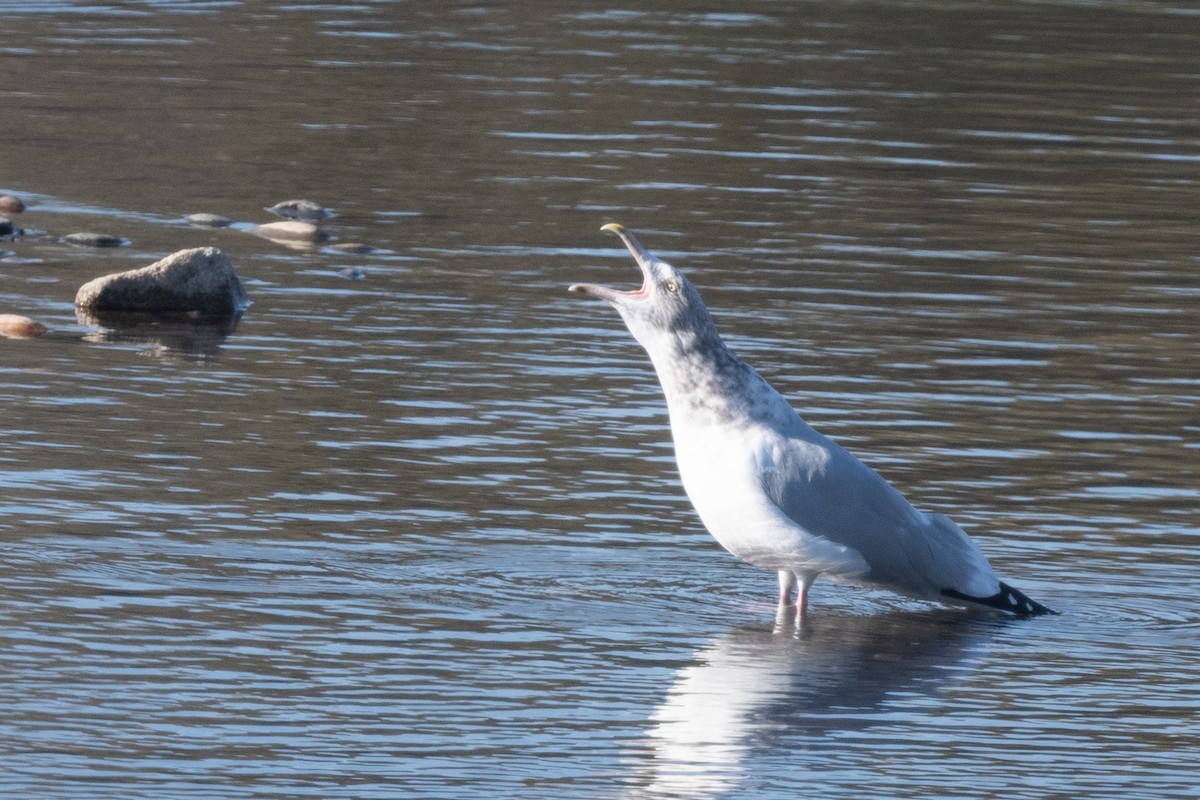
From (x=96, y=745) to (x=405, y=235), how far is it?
8.98 m

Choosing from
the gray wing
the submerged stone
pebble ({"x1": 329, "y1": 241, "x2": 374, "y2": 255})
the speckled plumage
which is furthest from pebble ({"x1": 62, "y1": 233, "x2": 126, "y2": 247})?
the gray wing

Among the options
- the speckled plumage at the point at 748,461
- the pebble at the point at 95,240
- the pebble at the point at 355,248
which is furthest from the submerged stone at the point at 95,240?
the speckled plumage at the point at 748,461

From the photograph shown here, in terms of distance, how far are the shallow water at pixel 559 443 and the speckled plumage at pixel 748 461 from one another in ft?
1.30

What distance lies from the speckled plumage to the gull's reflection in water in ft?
0.99

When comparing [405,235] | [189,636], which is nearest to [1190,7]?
[405,235]

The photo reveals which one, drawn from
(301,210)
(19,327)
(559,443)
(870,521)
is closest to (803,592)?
(870,521)

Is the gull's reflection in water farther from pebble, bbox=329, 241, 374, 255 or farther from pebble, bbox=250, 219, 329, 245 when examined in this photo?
pebble, bbox=250, 219, 329, 245

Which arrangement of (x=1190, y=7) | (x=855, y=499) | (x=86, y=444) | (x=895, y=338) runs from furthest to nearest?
(x=1190, y=7)
(x=895, y=338)
(x=86, y=444)
(x=855, y=499)

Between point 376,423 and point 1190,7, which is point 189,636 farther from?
point 1190,7

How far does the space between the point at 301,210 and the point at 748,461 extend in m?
8.74

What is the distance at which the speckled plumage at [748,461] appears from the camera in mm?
7652

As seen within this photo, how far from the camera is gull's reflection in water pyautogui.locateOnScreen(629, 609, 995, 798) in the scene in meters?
6.69

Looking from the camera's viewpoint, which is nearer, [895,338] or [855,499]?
[855,499]

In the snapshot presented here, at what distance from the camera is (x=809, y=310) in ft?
43.7
